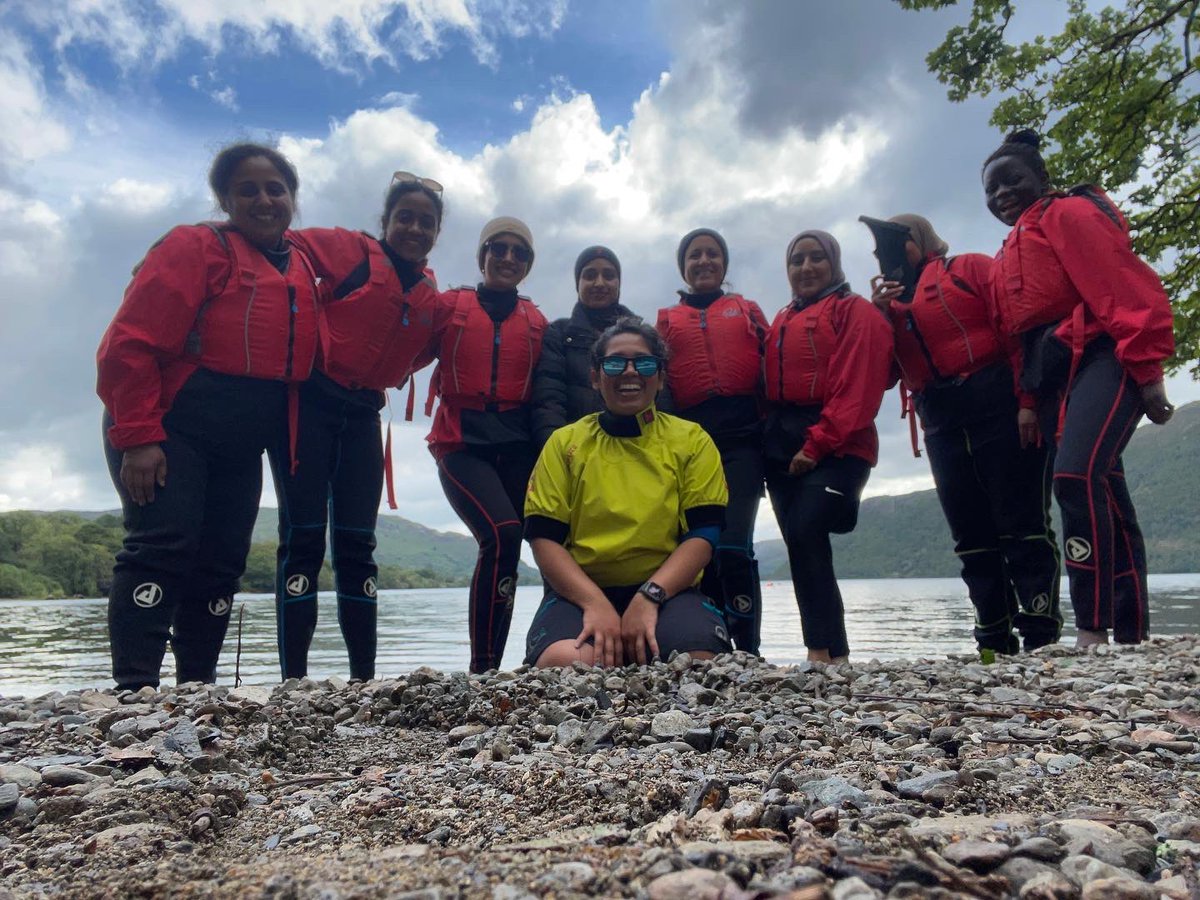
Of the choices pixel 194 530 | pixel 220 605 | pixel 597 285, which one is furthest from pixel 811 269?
pixel 220 605

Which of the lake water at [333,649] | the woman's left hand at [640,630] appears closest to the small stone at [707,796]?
the woman's left hand at [640,630]

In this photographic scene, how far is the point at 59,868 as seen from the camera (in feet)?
5.33

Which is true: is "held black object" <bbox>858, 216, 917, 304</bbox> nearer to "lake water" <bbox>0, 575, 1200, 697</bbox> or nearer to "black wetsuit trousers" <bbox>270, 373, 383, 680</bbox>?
"lake water" <bbox>0, 575, 1200, 697</bbox>

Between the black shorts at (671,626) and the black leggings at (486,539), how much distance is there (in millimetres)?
632

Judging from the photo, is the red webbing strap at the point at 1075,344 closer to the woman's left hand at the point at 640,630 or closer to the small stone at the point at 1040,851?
the woman's left hand at the point at 640,630

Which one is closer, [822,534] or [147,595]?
[147,595]

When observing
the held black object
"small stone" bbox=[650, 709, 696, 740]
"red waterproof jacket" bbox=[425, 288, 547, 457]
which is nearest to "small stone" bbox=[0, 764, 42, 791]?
"small stone" bbox=[650, 709, 696, 740]

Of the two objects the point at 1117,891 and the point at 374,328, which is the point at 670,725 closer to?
the point at 1117,891

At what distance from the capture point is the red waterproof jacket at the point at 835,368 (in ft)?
15.8

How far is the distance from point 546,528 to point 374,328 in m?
1.64

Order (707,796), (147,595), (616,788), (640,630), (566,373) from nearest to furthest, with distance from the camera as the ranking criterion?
(707,796), (616,788), (147,595), (640,630), (566,373)

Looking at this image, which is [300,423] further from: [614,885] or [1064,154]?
[1064,154]

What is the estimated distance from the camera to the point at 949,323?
16.7 feet

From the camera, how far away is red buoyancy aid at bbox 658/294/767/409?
5270mm
